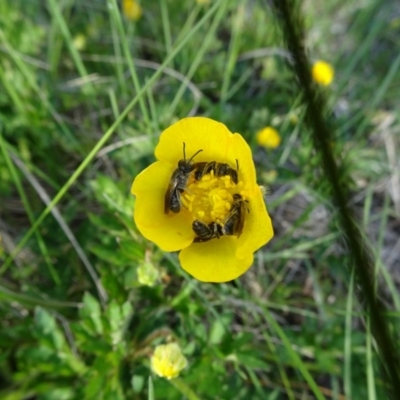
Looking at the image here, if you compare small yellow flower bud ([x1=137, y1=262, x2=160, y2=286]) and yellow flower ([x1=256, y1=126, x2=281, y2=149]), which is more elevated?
yellow flower ([x1=256, y1=126, x2=281, y2=149])

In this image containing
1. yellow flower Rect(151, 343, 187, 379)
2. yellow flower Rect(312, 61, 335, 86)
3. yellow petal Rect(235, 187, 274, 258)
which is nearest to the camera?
yellow petal Rect(235, 187, 274, 258)

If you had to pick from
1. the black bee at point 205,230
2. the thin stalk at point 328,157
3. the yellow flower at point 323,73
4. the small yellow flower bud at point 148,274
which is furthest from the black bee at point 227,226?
the yellow flower at point 323,73

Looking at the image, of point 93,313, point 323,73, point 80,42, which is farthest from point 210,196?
point 80,42

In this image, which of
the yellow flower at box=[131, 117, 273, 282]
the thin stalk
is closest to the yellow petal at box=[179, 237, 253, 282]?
the yellow flower at box=[131, 117, 273, 282]

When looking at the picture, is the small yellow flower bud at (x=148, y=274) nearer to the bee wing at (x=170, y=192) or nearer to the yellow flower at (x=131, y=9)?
the bee wing at (x=170, y=192)

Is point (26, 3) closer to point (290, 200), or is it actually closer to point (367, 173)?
point (290, 200)

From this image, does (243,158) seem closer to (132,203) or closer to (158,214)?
(158,214)

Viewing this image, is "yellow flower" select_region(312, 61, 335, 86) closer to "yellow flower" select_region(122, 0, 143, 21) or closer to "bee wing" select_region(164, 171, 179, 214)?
"yellow flower" select_region(122, 0, 143, 21)
